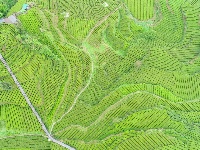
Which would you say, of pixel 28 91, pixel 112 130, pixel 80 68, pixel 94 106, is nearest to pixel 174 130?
pixel 112 130

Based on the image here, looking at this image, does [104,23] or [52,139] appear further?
[104,23]

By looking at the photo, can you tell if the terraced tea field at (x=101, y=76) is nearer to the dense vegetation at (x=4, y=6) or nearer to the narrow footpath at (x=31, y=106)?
the narrow footpath at (x=31, y=106)

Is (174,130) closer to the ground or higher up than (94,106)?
closer to the ground

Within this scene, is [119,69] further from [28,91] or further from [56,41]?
[28,91]

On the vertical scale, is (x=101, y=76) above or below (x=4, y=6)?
below

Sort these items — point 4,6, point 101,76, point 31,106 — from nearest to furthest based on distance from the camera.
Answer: point 31,106 → point 101,76 → point 4,6

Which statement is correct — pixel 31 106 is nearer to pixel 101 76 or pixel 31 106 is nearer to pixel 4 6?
pixel 101 76

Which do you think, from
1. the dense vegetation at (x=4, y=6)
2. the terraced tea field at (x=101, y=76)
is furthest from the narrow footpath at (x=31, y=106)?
the dense vegetation at (x=4, y=6)

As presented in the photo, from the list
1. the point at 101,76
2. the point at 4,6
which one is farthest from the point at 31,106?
the point at 4,6
